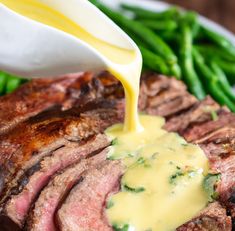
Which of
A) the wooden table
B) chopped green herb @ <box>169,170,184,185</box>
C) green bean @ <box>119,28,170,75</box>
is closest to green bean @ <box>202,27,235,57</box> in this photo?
green bean @ <box>119,28,170,75</box>

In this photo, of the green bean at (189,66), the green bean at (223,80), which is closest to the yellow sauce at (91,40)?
the green bean at (189,66)

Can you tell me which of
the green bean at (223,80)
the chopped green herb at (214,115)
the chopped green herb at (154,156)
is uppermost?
the chopped green herb at (154,156)

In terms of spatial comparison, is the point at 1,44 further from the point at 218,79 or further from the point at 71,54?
the point at 218,79

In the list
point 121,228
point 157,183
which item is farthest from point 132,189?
point 121,228

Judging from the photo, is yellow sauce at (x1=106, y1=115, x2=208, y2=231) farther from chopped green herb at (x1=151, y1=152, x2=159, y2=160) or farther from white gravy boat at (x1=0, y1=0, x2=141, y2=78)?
white gravy boat at (x1=0, y1=0, x2=141, y2=78)

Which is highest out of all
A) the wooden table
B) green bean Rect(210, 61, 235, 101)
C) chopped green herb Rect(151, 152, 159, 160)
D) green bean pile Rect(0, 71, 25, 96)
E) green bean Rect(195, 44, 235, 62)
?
chopped green herb Rect(151, 152, 159, 160)

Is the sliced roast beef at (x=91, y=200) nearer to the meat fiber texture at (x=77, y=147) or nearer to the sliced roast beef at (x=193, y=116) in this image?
the meat fiber texture at (x=77, y=147)
